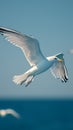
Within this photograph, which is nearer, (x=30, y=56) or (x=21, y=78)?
(x=21, y=78)

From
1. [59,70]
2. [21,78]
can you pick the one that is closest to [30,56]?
[21,78]

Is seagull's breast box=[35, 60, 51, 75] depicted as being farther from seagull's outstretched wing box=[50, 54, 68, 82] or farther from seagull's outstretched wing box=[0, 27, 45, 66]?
seagull's outstretched wing box=[50, 54, 68, 82]

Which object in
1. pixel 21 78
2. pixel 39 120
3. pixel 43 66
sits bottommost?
pixel 21 78

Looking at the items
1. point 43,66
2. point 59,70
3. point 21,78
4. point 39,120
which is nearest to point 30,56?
point 43,66

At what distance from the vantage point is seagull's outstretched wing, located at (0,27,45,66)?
14.4 ft

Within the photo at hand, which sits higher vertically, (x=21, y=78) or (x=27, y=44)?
(x=27, y=44)

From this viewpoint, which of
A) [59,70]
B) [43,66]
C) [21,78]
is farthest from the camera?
[59,70]

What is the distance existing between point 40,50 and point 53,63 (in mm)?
304

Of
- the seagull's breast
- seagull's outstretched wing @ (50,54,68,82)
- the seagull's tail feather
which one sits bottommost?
the seagull's tail feather

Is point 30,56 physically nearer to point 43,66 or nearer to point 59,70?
point 43,66

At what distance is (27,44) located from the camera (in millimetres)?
4660

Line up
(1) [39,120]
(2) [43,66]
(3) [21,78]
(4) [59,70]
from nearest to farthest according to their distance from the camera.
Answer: (3) [21,78] < (2) [43,66] < (4) [59,70] < (1) [39,120]

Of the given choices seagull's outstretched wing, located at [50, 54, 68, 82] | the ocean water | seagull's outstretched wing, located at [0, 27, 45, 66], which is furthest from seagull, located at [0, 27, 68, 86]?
the ocean water

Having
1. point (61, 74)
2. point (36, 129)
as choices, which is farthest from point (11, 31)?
point (36, 129)
